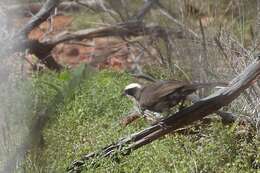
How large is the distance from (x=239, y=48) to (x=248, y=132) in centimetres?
101

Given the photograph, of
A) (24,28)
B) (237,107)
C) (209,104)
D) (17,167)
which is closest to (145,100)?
(209,104)

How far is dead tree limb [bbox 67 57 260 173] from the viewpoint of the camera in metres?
5.56

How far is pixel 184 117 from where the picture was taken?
5625 millimetres

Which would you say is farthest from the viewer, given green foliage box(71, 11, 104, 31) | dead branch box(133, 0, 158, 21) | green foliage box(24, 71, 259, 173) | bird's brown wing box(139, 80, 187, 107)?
green foliage box(71, 11, 104, 31)

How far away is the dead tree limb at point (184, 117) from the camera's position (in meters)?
5.56

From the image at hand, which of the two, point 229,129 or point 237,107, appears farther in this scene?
point 237,107

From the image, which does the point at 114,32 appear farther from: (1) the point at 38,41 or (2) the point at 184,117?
(2) the point at 184,117

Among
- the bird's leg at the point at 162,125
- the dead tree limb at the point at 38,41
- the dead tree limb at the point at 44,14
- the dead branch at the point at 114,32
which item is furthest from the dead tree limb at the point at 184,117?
the dead tree limb at the point at 44,14

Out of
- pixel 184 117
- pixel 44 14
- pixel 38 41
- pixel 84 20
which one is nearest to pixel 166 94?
pixel 184 117

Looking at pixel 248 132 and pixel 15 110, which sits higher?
pixel 15 110

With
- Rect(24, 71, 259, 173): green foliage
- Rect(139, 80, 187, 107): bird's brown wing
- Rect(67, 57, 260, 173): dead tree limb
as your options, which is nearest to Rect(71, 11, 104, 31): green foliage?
Rect(24, 71, 259, 173): green foliage

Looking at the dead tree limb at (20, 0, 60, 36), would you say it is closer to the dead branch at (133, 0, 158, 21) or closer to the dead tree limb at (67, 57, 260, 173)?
the dead branch at (133, 0, 158, 21)

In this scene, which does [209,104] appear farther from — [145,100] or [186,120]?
[145,100]

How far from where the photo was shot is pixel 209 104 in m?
5.57
